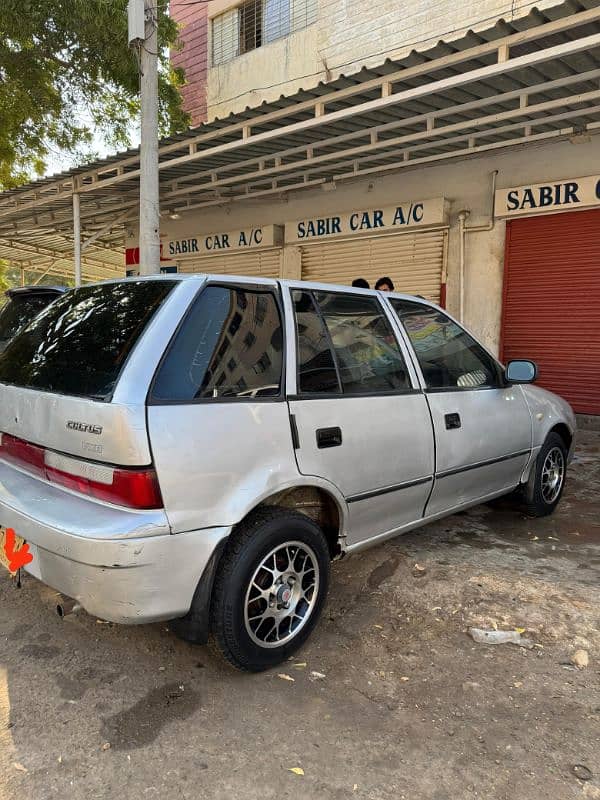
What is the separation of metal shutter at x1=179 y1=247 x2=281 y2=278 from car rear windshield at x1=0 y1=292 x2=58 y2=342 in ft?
15.4

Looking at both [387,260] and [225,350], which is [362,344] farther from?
[387,260]

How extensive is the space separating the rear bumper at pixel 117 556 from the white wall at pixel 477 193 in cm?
728

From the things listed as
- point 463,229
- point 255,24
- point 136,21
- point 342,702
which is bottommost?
point 342,702

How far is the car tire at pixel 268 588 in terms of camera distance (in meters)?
2.41

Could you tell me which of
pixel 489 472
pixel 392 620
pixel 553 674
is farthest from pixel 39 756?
pixel 489 472

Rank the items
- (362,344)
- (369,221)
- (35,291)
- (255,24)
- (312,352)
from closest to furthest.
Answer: (312,352) → (362,344) → (35,291) → (369,221) → (255,24)

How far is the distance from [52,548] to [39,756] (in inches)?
28.7

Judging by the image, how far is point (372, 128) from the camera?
6.80 meters

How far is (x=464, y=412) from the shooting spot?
3633mm

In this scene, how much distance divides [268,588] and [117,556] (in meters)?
0.73

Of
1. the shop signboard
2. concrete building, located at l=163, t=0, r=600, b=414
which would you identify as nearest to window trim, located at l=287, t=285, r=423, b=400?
concrete building, located at l=163, t=0, r=600, b=414

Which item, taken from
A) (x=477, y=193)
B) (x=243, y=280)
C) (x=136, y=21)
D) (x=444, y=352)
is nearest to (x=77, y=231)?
(x=136, y=21)

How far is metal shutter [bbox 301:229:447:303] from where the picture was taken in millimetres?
9148

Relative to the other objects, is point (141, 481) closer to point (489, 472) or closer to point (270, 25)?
point (489, 472)
